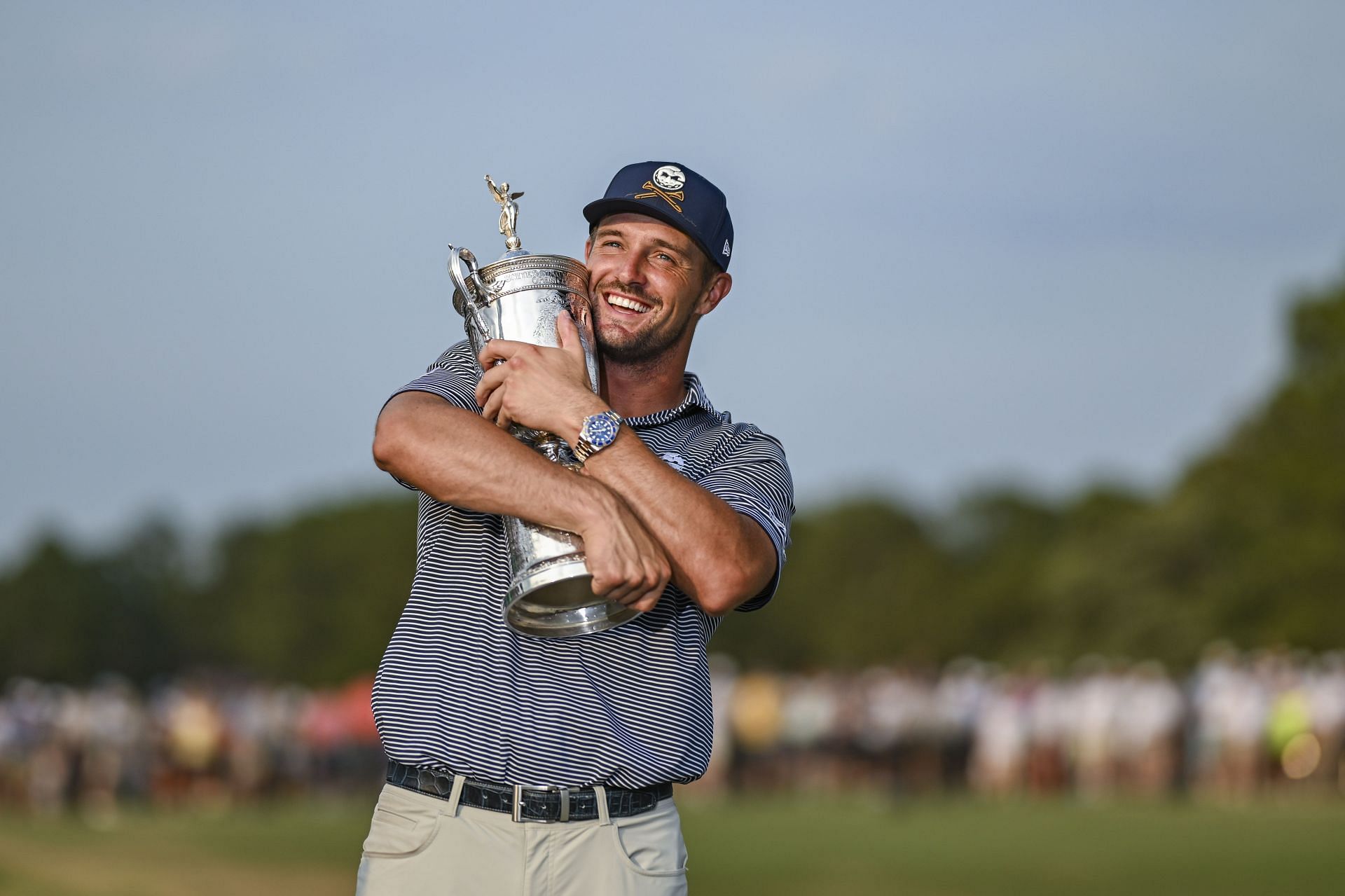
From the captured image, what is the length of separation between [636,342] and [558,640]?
2.52 feet

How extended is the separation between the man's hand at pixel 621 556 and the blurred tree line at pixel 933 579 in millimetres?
51303

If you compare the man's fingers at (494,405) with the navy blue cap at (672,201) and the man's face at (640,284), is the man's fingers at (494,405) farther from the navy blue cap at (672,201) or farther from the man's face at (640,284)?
the navy blue cap at (672,201)

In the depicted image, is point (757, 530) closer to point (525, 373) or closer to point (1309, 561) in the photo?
point (525, 373)

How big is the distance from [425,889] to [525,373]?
3.71ft

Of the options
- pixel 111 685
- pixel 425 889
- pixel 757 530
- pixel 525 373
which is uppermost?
pixel 111 685

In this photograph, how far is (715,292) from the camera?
4.59 meters

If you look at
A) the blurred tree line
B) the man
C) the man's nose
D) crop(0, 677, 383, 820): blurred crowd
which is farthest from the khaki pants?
the blurred tree line

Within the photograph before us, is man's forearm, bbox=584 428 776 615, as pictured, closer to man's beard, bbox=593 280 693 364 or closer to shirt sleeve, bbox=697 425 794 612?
shirt sleeve, bbox=697 425 794 612

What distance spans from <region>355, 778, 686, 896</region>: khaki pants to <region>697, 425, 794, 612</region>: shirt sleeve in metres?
0.65

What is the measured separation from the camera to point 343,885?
14617mm

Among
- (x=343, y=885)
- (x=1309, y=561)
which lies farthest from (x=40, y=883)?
(x=1309, y=561)

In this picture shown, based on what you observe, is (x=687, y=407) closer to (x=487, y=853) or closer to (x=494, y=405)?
(x=494, y=405)

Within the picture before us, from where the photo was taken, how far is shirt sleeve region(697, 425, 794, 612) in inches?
162

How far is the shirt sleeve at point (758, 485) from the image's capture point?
4125 mm
